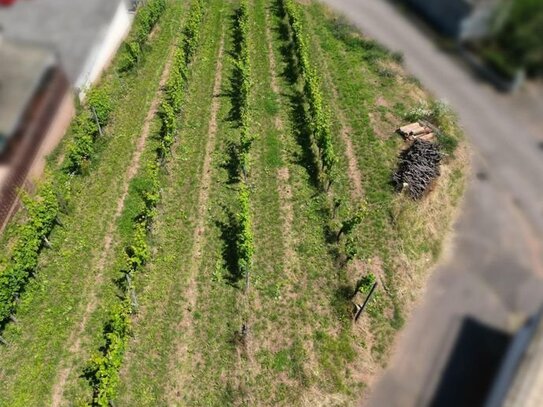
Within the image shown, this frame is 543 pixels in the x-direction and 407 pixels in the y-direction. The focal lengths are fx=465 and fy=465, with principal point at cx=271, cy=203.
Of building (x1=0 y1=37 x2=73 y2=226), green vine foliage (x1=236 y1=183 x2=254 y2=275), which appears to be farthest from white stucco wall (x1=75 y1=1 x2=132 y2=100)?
green vine foliage (x1=236 y1=183 x2=254 y2=275)

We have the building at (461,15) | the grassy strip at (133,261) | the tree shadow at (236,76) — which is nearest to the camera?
the building at (461,15)

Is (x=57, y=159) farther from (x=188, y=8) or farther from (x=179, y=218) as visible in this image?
(x=188, y=8)

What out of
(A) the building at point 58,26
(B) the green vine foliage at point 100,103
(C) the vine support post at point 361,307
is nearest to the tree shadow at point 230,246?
(C) the vine support post at point 361,307

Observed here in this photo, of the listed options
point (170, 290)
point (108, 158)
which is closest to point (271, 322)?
point (170, 290)

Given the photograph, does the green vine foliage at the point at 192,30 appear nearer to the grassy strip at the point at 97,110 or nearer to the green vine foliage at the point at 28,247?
the grassy strip at the point at 97,110

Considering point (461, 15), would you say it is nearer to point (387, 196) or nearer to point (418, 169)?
point (418, 169)

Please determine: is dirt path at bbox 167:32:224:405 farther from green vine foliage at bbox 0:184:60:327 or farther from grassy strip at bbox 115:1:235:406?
green vine foliage at bbox 0:184:60:327
